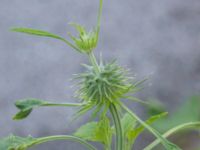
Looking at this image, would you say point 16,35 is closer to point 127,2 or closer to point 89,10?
point 89,10

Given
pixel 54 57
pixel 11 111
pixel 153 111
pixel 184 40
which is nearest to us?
pixel 153 111

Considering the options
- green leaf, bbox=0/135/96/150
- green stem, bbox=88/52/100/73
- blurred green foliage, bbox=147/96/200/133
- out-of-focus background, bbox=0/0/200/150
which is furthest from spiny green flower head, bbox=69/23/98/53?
out-of-focus background, bbox=0/0/200/150

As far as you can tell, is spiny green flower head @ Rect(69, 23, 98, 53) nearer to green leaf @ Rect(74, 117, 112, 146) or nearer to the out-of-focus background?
green leaf @ Rect(74, 117, 112, 146)

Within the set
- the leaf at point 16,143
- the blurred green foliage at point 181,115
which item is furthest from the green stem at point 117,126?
the blurred green foliage at point 181,115

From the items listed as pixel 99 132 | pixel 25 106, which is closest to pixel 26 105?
pixel 25 106

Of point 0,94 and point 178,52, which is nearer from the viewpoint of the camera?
point 0,94

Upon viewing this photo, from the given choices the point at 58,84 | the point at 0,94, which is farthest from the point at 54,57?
the point at 0,94

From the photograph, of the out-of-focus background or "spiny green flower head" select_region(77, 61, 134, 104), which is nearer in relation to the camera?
"spiny green flower head" select_region(77, 61, 134, 104)
